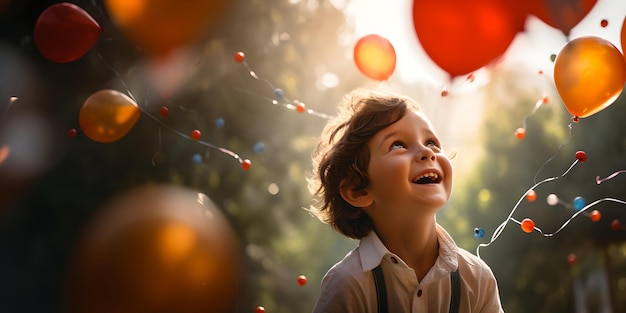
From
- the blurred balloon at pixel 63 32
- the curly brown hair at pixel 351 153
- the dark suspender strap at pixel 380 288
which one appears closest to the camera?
the dark suspender strap at pixel 380 288

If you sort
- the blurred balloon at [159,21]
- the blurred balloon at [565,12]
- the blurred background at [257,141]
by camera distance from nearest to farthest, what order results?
1. the blurred balloon at [565,12]
2. the blurred balloon at [159,21]
3. the blurred background at [257,141]

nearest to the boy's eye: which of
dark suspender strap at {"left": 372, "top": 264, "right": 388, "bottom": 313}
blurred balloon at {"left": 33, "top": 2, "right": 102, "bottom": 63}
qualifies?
dark suspender strap at {"left": 372, "top": 264, "right": 388, "bottom": 313}

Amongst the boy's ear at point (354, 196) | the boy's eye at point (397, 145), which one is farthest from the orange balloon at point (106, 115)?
the boy's eye at point (397, 145)

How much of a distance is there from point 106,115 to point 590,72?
1.37 m

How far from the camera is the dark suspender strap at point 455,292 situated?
1.15 m

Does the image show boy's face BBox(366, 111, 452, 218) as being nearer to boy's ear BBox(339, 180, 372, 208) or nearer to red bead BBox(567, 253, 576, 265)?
boy's ear BBox(339, 180, 372, 208)

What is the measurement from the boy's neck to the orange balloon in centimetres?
103

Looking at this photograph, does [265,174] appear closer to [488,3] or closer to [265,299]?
[265,299]

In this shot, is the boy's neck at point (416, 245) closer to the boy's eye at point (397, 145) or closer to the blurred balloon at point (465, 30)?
the boy's eye at point (397, 145)

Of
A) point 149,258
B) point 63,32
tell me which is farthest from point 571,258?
point 63,32

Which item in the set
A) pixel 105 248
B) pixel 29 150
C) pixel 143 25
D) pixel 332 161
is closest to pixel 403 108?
pixel 332 161

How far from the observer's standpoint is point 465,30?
5.81ft

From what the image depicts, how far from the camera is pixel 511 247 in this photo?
98.1 inches

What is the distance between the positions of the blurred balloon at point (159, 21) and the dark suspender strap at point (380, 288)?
120cm
